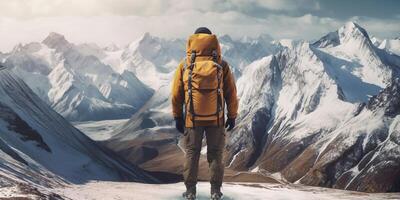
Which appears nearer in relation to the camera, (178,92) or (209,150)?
(178,92)

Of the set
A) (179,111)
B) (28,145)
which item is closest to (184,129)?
(179,111)

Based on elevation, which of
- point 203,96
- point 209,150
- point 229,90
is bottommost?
point 209,150

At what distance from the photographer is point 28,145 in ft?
511

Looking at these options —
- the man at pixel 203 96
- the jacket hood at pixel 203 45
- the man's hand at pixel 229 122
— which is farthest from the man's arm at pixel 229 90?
the jacket hood at pixel 203 45

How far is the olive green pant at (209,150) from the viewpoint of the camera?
2681cm

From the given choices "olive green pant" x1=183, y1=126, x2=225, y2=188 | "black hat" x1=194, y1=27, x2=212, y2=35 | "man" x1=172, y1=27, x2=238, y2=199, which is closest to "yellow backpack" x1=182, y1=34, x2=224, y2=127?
"man" x1=172, y1=27, x2=238, y2=199

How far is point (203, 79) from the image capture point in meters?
25.6

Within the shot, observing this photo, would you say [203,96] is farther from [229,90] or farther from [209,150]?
[209,150]

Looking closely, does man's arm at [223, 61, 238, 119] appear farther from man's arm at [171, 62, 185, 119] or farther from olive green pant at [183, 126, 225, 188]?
man's arm at [171, 62, 185, 119]

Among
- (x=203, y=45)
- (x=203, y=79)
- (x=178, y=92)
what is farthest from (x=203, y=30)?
(x=178, y=92)

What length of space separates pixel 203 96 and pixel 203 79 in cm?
80

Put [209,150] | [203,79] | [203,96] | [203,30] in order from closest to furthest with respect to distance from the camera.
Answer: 1. [203,79]
2. [203,96]
3. [203,30]
4. [209,150]

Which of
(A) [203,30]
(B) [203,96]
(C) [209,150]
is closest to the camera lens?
(B) [203,96]

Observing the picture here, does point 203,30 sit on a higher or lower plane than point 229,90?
higher
